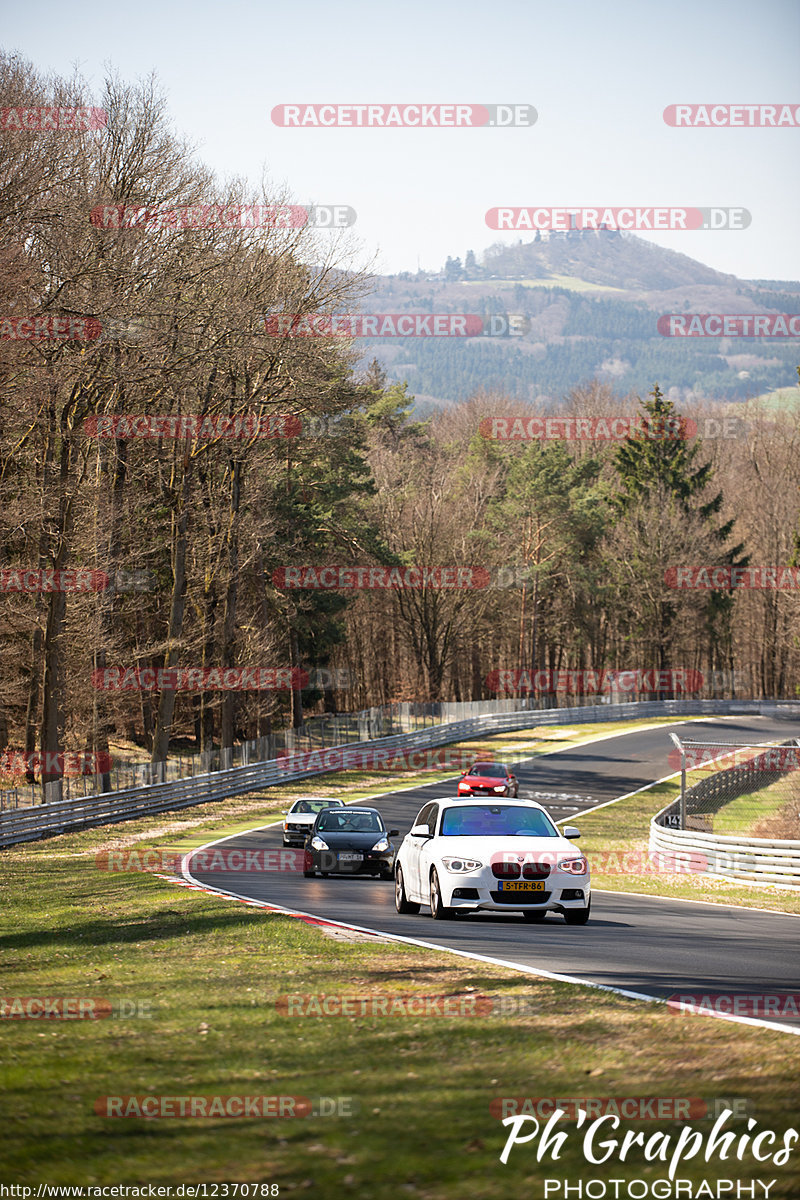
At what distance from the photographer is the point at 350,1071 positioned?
6594 millimetres

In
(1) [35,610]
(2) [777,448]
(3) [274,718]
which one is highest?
(2) [777,448]

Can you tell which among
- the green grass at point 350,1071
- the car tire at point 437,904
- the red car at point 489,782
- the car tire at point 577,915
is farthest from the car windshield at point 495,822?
the red car at point 489,782

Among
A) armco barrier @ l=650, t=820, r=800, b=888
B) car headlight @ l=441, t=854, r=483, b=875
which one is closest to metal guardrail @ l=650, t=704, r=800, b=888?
armco barrier @ l=650, t=820, r=800, b=888

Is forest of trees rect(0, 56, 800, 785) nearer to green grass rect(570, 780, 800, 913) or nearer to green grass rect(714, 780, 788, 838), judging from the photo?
green grass rect(570, 780, 800, 913)

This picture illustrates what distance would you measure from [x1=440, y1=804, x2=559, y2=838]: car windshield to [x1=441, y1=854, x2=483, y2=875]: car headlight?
1.89 feet

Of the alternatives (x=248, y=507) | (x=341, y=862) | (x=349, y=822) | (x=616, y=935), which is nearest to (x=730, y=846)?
(x=349, y=822)

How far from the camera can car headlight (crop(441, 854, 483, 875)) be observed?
13.9 meters

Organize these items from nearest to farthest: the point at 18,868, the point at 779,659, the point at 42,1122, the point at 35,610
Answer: the point at 42,1122
the point at 18,868
the point at 35,610
the point at 779,659

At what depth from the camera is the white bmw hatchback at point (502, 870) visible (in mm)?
13844

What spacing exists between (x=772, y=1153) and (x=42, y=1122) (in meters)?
3.31

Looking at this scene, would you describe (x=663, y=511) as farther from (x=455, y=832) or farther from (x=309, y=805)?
(x=455, y=832)


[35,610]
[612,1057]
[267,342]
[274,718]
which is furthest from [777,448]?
[612,1057]

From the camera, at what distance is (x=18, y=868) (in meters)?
24.0

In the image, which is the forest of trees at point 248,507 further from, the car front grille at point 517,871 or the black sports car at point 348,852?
the car front grille at point 517,871
